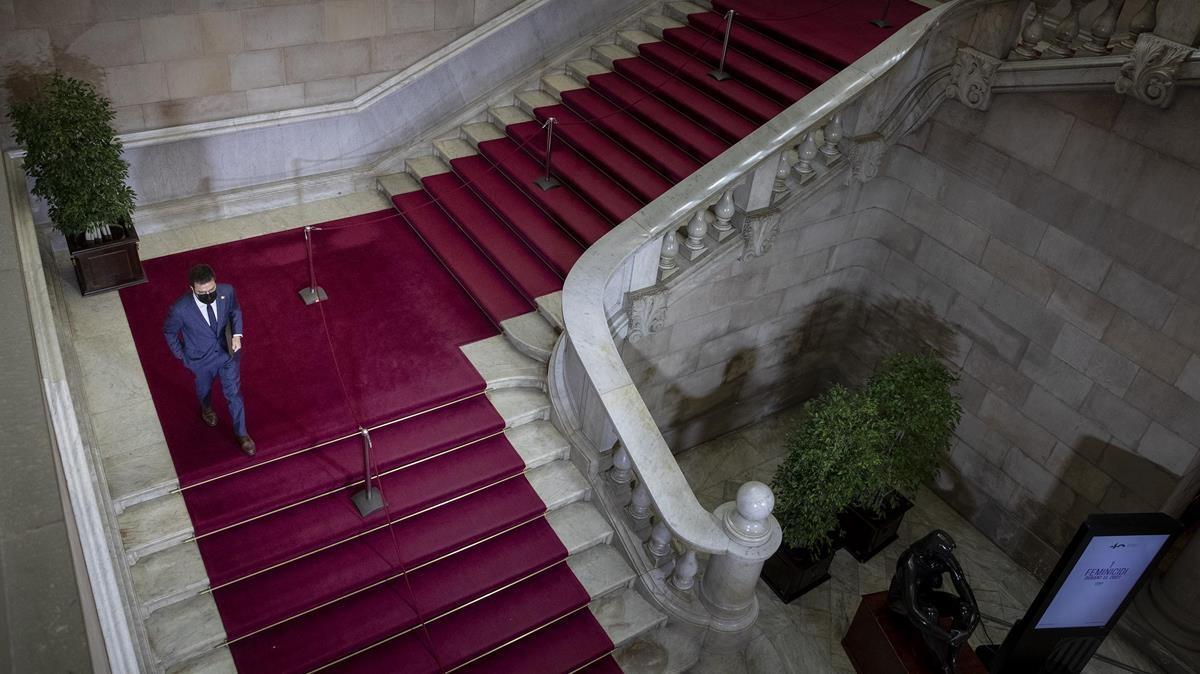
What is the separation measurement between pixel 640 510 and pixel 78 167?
15.5ft

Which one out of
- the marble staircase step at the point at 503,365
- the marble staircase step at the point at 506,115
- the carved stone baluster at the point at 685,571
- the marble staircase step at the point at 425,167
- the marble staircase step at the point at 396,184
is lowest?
the carved stone baluster at the point at 685,571

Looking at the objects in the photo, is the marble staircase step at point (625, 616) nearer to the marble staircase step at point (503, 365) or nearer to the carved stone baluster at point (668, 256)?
the marble staircase step at point (503, 365)

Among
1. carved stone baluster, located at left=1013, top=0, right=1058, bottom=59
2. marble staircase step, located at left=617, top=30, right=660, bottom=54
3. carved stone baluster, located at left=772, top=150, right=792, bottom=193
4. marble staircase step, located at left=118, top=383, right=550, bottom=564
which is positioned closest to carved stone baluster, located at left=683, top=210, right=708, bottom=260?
carved stone baluster, located at left=772, top=150, right=792, bottom=193

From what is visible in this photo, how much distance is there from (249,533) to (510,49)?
5584mm

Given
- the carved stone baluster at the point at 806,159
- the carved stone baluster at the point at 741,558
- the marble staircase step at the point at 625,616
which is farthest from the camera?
the carved stone baluster at the point at 806,159

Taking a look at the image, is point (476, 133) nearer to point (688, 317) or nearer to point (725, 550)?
point (688, 317)

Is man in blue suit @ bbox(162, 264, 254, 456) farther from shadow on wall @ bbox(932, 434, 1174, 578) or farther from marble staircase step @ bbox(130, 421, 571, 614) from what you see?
shadow on wall @ bbox(932, 434, 1174, 578)

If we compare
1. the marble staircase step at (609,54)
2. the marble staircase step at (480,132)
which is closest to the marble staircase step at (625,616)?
the marble staircase step at (480,132)

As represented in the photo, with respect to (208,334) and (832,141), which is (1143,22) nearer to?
(832,141)

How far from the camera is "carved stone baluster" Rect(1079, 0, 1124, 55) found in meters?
6.45

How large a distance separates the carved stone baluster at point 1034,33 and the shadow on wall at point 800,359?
97.4 inches

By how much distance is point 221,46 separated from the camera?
770 centimetres

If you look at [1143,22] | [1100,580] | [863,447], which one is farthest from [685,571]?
[1143,22]

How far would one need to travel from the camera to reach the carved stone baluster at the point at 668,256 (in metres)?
6.94
